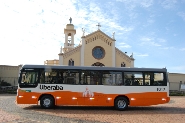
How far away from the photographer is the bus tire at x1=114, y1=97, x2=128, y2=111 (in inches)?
578

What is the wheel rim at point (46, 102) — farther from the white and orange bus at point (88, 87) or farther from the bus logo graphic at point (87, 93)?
the bus logo graphic at point (87, 93)

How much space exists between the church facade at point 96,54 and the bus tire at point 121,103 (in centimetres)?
2538

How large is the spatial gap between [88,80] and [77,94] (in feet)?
3.80

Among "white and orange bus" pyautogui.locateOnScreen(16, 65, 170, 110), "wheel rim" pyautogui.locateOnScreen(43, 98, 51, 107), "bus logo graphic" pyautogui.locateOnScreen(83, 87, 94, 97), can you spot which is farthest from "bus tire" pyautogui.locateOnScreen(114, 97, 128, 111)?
"wheel rim" pyautogui.locateOnScreen(43, 98, 51, 107)

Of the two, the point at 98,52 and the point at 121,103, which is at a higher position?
the point at 98,52

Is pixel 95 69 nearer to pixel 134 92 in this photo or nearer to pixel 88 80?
pixel 88 80

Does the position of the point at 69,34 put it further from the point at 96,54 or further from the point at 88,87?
the point at 88,87

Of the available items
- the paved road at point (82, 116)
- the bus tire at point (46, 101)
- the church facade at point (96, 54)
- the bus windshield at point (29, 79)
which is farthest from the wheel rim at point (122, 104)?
the church facade at point (96, 54)

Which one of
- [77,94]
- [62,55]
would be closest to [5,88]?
[62,55]

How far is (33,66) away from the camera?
14500 millimetres

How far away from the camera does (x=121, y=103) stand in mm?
14797

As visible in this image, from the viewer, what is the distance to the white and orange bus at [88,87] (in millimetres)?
14352

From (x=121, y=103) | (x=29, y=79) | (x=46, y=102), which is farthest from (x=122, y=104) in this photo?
(x=29, y=79)

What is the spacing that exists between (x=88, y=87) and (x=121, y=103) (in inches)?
96.9
